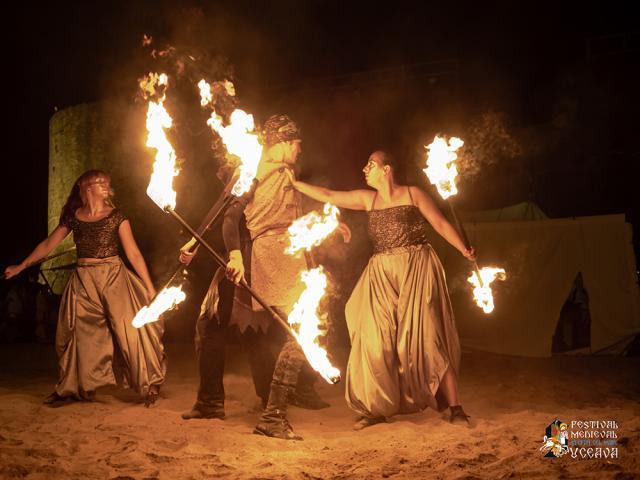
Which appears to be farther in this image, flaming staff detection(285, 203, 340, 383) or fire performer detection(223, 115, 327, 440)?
fire performer detection(223, 115, 327, 440)

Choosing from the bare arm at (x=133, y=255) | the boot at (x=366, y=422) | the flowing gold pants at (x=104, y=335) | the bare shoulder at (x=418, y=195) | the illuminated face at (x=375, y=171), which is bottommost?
→ the boot at (x=366, y=422)

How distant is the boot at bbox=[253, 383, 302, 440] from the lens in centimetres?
444

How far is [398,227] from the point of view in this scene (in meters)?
5.04

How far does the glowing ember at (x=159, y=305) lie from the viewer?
482 cm

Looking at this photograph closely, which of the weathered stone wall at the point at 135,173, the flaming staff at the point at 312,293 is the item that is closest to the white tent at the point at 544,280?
the weathered stone wall at the point at 135,173

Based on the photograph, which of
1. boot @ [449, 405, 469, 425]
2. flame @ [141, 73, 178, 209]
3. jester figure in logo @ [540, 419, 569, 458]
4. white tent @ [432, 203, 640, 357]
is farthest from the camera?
white tent @ [432, 203, 640, 357]

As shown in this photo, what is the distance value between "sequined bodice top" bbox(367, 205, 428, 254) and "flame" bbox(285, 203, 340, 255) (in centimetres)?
42

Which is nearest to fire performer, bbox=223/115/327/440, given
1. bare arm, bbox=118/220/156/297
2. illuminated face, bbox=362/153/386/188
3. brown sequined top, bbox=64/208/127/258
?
illuminated face, bbox=362/153/386/188

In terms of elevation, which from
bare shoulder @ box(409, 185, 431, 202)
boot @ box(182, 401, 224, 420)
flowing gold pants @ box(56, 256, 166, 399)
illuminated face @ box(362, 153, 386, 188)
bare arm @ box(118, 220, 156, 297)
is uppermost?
illuminated face @ box(362, 153, 386, 188)

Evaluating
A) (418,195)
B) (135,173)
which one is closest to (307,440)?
(418,195)

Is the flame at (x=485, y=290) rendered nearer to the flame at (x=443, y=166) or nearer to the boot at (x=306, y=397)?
the flame at (x=443, y=166)

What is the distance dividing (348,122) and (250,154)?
8.62 m

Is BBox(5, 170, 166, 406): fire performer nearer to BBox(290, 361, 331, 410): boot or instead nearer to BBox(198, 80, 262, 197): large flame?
BBox(290, 361, 331, 410): boot

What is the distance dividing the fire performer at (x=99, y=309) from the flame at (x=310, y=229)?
5.37 feet
